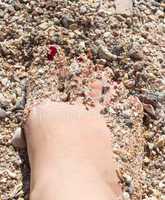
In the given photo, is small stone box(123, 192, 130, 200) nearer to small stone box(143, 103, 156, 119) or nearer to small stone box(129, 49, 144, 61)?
small stone box(143, 103, 156, 119)

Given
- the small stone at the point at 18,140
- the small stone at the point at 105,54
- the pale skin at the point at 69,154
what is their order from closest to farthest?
the pale skin at the point at 69,154 < the small stone at the point at 18,140 < the small stone at the point at 105,54

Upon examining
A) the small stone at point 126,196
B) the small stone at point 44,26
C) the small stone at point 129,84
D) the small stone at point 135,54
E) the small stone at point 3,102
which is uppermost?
the small stone at point 44,26

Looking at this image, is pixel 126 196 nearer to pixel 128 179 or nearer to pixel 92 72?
pixel 128 179

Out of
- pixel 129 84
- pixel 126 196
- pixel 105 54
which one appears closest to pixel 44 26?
pixel 105 54

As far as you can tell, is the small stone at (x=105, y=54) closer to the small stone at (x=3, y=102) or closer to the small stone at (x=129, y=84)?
the small stone at (x=129, y=84)

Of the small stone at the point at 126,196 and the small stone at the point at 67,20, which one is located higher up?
the small stone at the point at 67,20

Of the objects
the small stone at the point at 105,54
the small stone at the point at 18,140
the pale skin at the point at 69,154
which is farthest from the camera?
the small stone at the point at 105,54

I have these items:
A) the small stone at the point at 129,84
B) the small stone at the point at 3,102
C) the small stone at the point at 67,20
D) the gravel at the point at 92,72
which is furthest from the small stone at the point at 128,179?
the small stone at the point at 67,20

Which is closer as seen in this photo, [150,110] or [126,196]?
[126,196]

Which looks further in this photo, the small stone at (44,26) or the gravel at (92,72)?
the small stone at (44,26)
